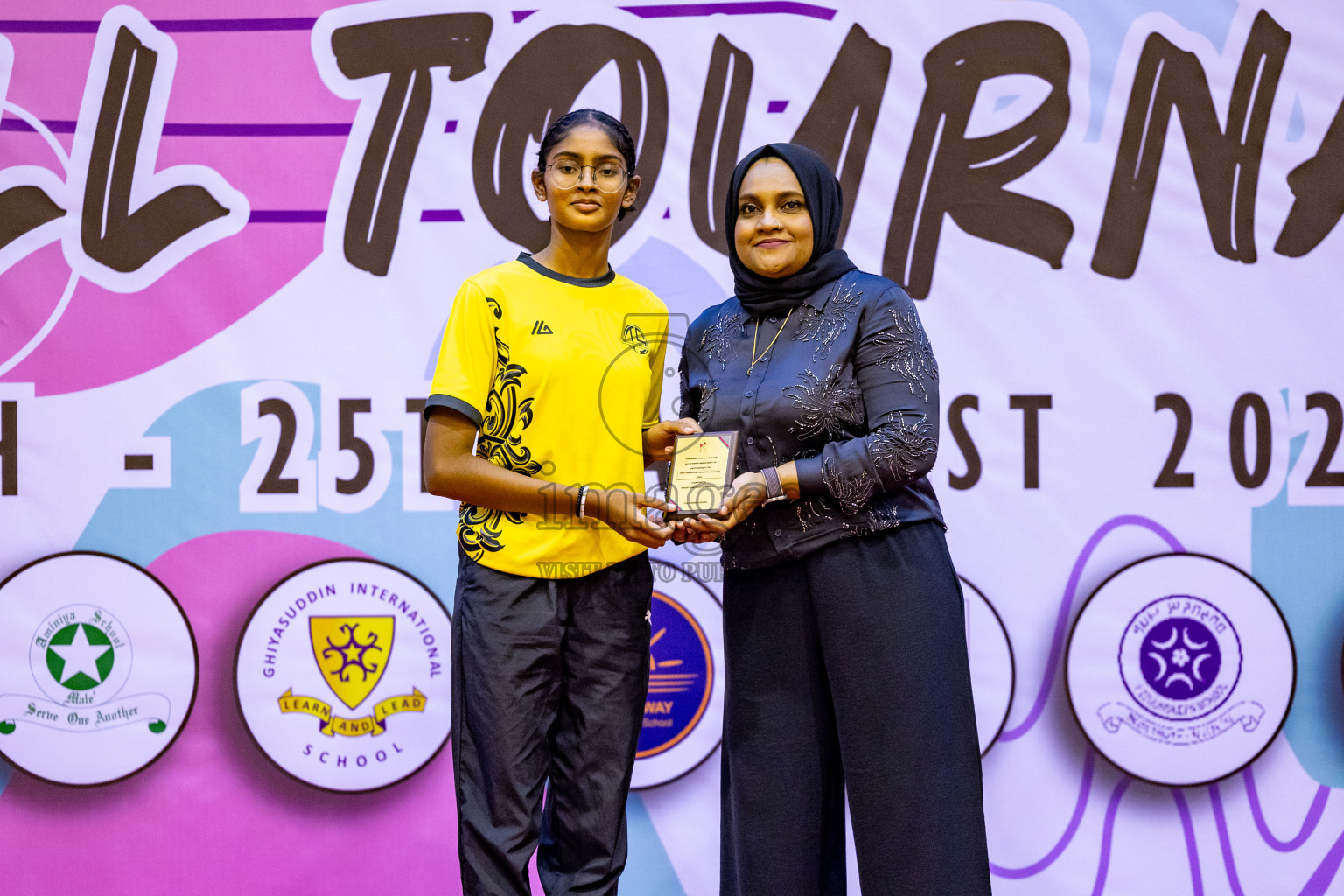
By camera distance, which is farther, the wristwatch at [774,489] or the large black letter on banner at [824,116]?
the large black letter on banner at [824,116]

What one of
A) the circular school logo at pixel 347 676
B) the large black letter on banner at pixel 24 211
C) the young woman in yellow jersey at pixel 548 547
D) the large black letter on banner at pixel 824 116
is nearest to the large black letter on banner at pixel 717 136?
the large black letter on banner at pixel 824 116

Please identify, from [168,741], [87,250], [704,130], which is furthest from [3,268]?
[704,130]

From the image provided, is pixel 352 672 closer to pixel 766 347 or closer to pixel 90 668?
pixel 90 668

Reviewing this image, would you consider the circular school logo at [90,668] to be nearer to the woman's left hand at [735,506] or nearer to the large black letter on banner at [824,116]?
the woman's left hand at [735,506]

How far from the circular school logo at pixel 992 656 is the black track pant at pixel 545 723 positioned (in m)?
1.16

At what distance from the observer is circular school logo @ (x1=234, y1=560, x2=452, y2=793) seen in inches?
105

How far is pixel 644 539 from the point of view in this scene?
1.81 metres

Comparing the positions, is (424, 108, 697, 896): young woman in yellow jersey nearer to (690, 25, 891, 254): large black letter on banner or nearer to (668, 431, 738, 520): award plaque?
(668, 431, 738, 520): award plaque

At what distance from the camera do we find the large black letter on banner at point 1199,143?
259 centimetres

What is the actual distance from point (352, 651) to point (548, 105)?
1.65 meters

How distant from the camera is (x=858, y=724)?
178 cm

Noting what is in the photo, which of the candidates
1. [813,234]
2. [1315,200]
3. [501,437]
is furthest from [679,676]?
[1315,200]

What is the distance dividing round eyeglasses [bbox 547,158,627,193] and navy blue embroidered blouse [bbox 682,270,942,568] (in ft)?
1.37

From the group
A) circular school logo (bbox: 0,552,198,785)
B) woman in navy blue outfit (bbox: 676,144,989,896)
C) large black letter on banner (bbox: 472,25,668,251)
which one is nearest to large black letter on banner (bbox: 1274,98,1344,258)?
woman in navy blue outfit (bbox: 676,144,989,896)
